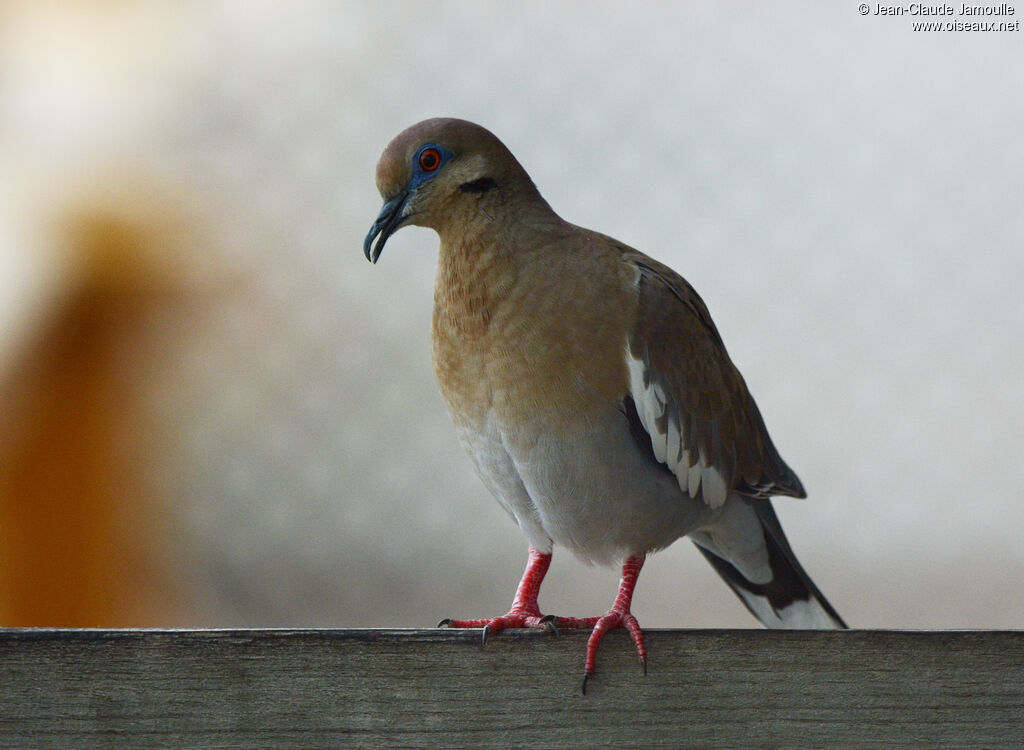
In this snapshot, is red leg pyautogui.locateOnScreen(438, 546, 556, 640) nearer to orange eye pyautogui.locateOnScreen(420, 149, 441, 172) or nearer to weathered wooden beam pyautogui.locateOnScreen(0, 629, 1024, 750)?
weathered wooden beam pyautogui.locateOnScreen(0, 629, 1024, 750)

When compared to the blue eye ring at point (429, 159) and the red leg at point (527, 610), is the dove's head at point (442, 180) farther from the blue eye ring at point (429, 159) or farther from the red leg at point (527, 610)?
the red leg at point (527, 610)

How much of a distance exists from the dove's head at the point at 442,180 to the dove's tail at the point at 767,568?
1.87ft

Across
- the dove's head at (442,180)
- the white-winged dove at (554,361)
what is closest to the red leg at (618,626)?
the white-winged dove at (554,361)

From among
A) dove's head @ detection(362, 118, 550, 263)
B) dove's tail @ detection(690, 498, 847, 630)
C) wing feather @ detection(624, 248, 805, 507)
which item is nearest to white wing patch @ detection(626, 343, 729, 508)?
wing feather @ detection(624, 248, 805, 507)

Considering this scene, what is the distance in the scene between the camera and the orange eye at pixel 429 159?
4.31 ft

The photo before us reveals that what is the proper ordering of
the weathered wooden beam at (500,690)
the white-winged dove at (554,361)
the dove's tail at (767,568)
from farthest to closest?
the dove's tail at (767,568) < the white-winged dove at (554,361) < the weathered wooden beam at (500,690)

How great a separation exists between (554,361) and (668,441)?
19cm

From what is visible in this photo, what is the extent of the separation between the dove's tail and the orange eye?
650 mm

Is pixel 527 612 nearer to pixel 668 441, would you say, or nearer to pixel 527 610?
pixel 527 610

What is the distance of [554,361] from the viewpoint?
50.4 inches

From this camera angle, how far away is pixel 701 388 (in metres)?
1.45

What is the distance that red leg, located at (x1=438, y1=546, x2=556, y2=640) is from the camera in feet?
3.82

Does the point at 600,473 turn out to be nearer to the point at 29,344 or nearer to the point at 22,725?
the point at 22,725

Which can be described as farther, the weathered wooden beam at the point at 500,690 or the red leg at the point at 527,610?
the red leg at the point at 527,610
